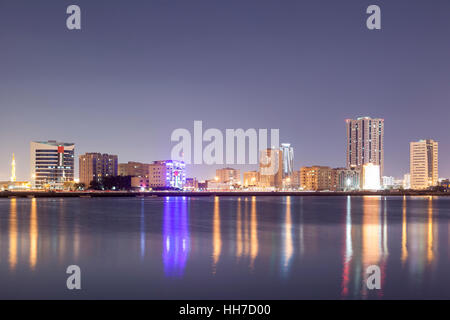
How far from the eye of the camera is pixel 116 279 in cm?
1558

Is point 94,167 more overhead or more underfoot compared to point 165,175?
more overhead

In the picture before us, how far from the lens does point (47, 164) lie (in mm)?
161875

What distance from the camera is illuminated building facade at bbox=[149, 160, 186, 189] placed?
178 m

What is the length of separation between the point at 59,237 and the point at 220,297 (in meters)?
18.3

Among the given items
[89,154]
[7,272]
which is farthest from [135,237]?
[89,154]

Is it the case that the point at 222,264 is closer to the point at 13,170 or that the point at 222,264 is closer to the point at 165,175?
the point at 165,175

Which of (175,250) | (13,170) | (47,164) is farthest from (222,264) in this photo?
(13,170)

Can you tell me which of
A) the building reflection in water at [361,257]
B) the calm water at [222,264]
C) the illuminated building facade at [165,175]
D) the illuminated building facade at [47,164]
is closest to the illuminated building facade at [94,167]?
the illuminated building facade at [47,164]

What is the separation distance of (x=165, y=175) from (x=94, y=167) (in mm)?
31216

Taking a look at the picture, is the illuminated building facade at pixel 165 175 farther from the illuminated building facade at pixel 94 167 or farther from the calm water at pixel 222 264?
the calm water at pixel 222 264

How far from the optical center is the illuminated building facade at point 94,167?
183000mm

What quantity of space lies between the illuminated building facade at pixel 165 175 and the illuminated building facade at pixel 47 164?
112ft
